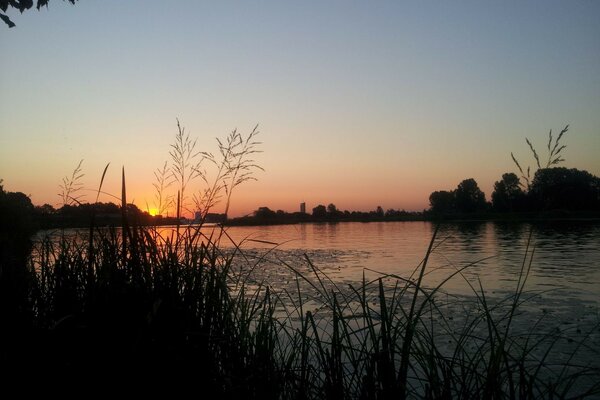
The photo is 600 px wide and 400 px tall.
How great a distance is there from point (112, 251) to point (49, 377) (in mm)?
1065

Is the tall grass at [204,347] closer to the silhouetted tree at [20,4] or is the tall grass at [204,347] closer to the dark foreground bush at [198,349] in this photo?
the dark foreground bush at [198,349]

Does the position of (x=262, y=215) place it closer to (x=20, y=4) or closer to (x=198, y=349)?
(x=198, y=349)

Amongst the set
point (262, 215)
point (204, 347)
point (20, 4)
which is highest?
point (20, 4)

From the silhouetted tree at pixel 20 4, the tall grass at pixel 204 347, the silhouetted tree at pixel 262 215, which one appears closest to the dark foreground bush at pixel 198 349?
the tall grass at pixel 204 347

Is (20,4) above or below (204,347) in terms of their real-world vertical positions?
above

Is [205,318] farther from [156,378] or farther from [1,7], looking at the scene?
[1,7]

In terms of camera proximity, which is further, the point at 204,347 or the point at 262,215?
the point at 262,215

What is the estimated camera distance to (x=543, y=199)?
2717mm

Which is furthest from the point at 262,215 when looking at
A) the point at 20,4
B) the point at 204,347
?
the point at 20,4

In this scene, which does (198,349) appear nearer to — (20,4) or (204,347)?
(204,347)

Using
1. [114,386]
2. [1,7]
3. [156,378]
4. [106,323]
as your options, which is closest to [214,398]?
[156,378]

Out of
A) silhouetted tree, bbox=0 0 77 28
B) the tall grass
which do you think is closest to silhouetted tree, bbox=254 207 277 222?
the tall grass

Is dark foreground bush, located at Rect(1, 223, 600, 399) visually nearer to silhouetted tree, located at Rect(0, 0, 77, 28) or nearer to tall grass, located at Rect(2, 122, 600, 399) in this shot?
tall grass, located at Rect(2, 122, 600, 399)

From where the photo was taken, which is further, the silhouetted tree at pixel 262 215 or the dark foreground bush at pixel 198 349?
the silhouetted tree at pixel 262 215
